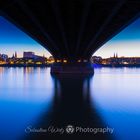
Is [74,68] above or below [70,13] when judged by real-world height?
below

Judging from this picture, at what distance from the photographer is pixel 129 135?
33.9 feet

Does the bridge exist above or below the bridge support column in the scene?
above

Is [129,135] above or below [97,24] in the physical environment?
below

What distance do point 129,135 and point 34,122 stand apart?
4516mm

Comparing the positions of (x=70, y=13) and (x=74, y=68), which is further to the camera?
(x=74, y=68)

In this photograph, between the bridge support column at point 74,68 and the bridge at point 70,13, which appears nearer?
the bridge at point 70,13

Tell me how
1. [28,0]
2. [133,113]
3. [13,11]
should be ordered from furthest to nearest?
1. [13,11]
2. [28,0]
3. [133,113]

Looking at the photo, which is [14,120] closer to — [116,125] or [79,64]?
Answer: [116,125]

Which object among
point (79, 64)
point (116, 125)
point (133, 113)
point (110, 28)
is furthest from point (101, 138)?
point (79, 64)

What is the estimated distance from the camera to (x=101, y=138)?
9.54 metres

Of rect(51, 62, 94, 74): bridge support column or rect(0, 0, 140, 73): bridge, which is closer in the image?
rect(0, 0, 140, 73): bridge

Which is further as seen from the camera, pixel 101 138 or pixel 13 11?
pixel 13 11

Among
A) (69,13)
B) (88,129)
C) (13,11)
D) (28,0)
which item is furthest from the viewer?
(69,13)

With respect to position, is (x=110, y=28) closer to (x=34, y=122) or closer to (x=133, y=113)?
(x=133, y=113)
